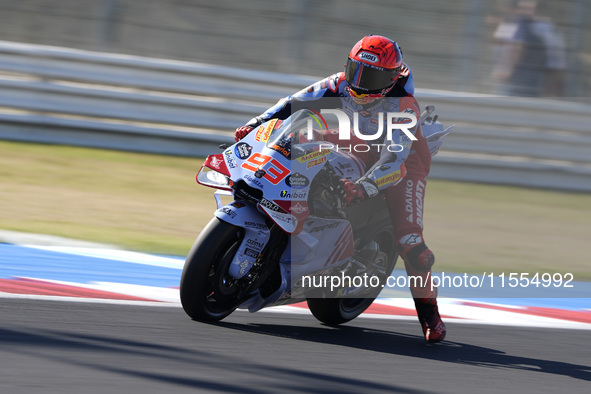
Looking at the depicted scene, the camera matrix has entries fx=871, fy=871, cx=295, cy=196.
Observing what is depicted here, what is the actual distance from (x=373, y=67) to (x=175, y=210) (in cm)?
424

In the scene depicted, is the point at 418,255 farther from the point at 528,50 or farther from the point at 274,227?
the point at 528,50

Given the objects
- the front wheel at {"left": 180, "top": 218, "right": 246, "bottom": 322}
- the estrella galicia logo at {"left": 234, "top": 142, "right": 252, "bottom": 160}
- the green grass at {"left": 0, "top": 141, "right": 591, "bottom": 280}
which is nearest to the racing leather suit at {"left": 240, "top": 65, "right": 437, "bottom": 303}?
the estrella galicia logo at {"left": 234, "top": 142, "right": 252, "bottom": 160}

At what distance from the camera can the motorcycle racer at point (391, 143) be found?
4820 millimetres

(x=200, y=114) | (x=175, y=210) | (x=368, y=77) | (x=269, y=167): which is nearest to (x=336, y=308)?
(x=269, y=167)

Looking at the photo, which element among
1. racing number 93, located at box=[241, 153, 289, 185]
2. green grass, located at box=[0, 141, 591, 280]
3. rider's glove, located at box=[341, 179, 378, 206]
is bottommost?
green grass, located at box=[0, 141, 591, 280]

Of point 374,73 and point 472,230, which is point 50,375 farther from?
point 472,230

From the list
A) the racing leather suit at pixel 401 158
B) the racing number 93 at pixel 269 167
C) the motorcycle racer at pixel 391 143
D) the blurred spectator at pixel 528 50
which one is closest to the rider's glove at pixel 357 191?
the motorcycle racer at pixel 391 143

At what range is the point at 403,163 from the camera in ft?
16.1

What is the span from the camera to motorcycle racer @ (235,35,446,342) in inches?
190

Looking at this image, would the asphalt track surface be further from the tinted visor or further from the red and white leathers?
the tinted visor

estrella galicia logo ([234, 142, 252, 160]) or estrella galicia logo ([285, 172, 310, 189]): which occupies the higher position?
estrella galicia logo ([234, 142, 252, 160])

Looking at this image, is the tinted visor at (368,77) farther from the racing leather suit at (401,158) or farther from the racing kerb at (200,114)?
the racing kerb at (200,114)

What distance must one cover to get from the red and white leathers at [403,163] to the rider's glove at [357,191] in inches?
7.5

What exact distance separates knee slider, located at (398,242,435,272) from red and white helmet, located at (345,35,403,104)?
90 cm
